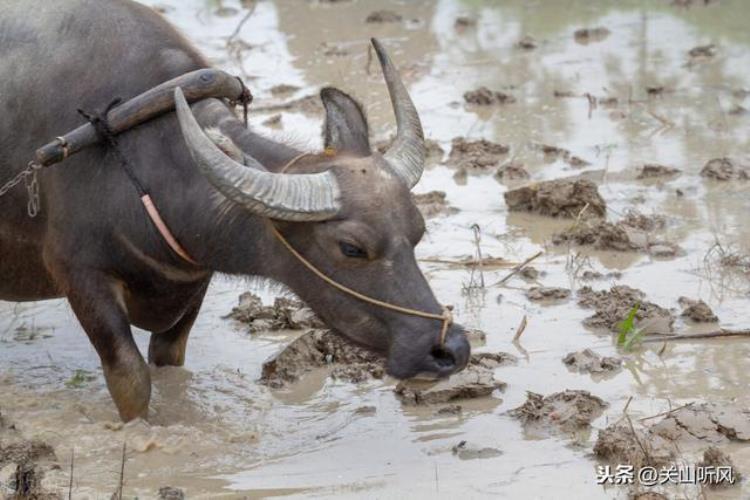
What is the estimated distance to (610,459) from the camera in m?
4.32

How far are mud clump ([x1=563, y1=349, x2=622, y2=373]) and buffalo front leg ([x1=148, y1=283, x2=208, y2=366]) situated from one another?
1.33m

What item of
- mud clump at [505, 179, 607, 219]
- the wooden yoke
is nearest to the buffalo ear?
the wooden yoke

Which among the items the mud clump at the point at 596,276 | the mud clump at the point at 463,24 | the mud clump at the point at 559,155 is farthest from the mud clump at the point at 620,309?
the mud clump at the point at 463,24

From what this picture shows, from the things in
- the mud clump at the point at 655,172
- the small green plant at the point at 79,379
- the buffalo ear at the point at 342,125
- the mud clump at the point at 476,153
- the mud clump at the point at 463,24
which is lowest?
the small green plant at the point at 79,379

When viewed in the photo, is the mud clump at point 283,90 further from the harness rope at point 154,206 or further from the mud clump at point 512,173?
the harness rope at point 154,206

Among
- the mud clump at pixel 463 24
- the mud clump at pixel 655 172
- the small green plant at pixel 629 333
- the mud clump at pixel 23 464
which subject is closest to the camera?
the mud clump at pixel 23 464

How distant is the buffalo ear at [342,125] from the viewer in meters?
4.49

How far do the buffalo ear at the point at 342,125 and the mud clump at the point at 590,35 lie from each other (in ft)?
17.6

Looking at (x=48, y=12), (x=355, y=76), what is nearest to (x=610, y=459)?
(x=48, y=12)

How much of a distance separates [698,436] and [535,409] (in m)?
0.53

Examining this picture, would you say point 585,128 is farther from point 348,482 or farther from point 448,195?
point 348,482

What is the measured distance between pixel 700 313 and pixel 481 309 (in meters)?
0.84

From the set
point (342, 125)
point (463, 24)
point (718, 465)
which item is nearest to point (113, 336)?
point (342, 125)

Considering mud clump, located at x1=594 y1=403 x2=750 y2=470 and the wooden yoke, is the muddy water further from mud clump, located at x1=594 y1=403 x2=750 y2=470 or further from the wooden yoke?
the wooden yoke
